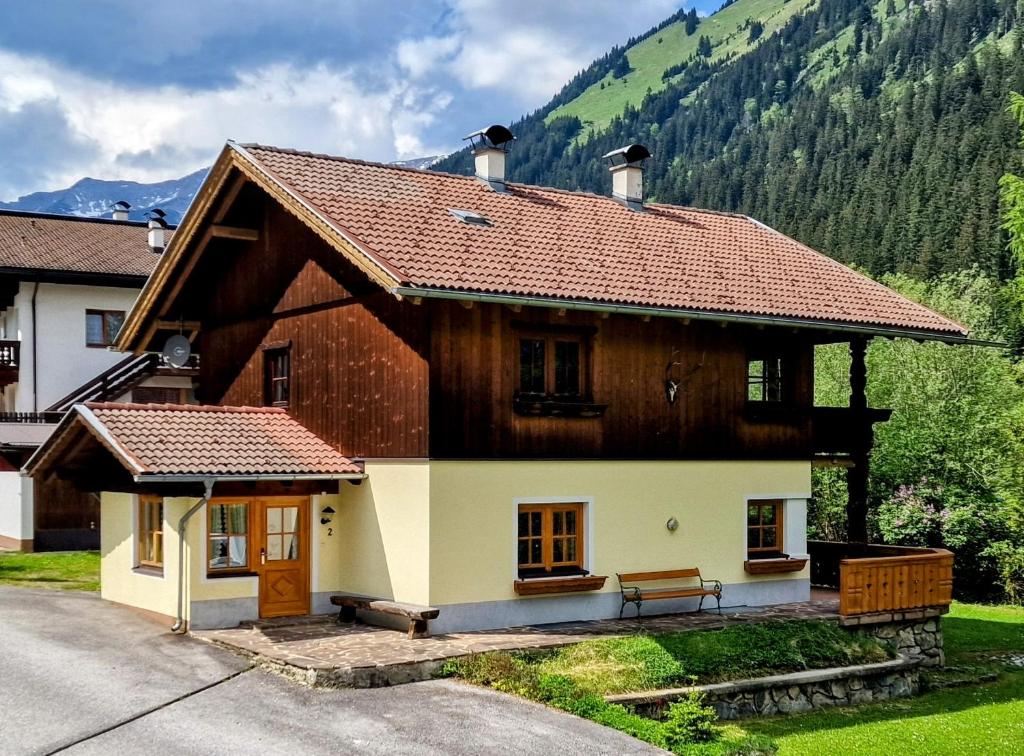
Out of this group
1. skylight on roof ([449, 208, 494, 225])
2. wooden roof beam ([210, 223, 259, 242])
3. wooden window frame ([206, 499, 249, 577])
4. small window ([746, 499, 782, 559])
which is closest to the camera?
wooden window frame ([206, 499, 249, 577])

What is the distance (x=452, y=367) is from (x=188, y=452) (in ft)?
13.4

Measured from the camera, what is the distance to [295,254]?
20094 mm

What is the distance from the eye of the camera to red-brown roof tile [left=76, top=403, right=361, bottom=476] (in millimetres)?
16609

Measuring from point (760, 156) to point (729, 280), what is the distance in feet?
450

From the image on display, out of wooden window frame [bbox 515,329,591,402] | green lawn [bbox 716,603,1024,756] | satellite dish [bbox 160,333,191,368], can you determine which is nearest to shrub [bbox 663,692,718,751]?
green lawn [bbox 716,603,1024,756]

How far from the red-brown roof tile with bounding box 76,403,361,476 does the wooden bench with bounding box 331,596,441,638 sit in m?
1.99

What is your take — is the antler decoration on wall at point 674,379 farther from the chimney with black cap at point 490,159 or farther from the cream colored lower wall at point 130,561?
the cream colored lower wall at point 130,561

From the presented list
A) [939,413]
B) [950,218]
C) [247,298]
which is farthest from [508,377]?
[950,218]

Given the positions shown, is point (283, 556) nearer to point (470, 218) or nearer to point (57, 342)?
point (470, 218)

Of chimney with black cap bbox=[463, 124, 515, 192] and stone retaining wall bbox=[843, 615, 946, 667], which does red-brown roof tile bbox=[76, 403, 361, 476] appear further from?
stone retaining wall bbox=[843, 615, 946, 667]

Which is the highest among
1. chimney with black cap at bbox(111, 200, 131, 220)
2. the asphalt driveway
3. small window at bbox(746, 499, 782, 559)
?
chimney with black cap at bbox(111, 200, 131, 220)

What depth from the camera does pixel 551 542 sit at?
18.2 meters

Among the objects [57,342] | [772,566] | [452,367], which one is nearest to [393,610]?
[452,367]

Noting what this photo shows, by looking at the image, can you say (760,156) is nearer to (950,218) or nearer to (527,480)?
(950,218)
